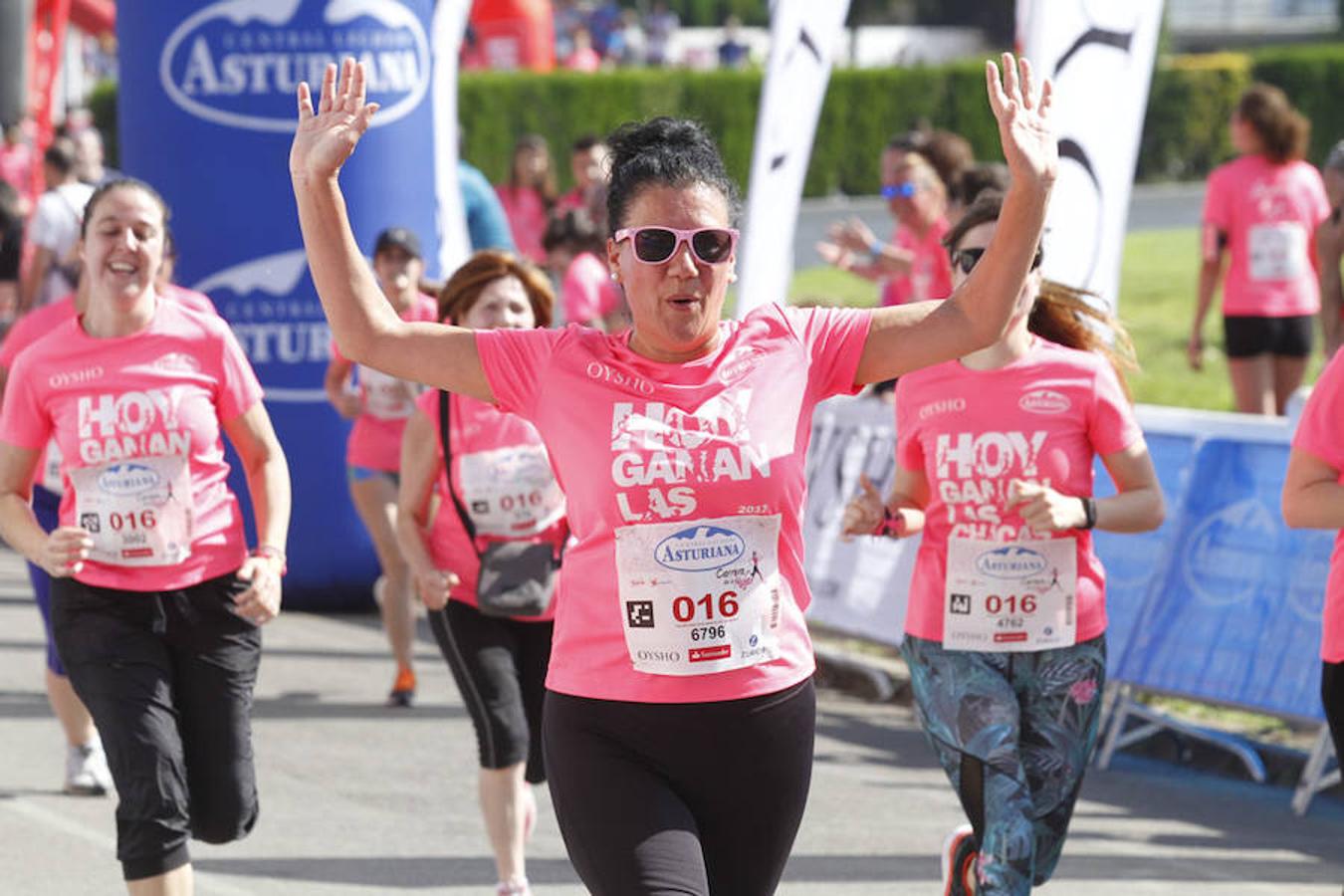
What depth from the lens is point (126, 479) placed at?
→ 570cm

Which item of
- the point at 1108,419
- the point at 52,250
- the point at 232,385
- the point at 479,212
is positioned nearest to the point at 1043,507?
the point at 1108,419

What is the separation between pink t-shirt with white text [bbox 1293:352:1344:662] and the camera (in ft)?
15.8

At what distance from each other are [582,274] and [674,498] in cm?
759

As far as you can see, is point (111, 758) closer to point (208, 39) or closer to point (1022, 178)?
point (1022, 178)

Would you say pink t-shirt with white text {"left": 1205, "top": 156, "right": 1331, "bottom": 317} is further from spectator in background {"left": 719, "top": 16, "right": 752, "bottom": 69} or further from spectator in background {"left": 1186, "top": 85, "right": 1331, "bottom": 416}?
spectator in background {"left": 719, "top": 16, "right": 752, "bottom": 69}

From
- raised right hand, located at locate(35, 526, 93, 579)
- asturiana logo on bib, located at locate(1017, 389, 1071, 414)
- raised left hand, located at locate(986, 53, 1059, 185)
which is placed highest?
raised left hand, located at locate(986, 53, 1059, 185)

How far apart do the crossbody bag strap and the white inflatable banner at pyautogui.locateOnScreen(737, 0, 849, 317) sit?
3804mm

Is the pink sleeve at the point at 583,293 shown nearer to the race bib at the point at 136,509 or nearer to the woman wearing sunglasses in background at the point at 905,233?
the woman wearing sunglasses in background at the point at 905,233

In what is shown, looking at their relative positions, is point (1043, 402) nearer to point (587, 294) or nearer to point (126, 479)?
point (126, 479)

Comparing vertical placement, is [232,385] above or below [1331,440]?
below

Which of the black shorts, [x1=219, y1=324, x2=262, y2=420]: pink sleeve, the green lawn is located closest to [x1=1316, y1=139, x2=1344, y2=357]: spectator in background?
the black shorts

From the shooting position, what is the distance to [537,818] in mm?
7574

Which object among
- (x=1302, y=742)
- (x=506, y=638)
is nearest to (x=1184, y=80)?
(x=1302, y=742)

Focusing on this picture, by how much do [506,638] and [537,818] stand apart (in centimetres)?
146
